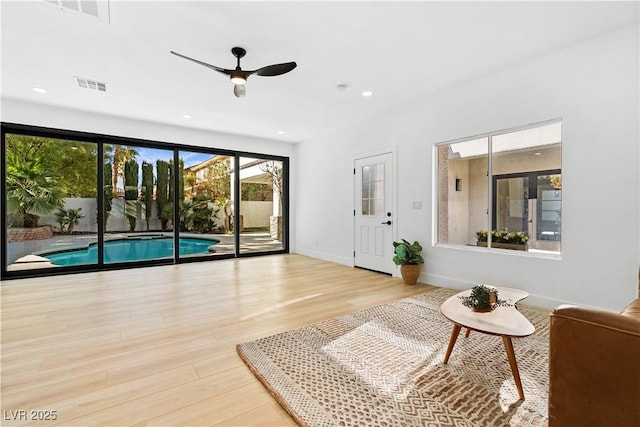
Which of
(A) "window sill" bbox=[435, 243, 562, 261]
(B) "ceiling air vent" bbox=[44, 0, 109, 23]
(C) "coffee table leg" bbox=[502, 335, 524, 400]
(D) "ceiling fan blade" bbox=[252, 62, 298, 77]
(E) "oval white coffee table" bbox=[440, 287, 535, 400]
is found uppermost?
(B) "ceiling air vent" bbox=[44, 0, 109, 23]

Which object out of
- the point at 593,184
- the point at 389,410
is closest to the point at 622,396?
the point at 389,410

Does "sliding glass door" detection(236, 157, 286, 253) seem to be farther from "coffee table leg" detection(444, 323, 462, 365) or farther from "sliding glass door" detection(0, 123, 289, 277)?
Answer: "coffee table leg" detection(444, 323, 462, 365)

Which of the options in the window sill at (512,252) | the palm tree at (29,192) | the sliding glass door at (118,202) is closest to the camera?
the window sill at (512,252)

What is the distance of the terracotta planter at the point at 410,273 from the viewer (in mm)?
4219

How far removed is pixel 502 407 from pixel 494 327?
42cm

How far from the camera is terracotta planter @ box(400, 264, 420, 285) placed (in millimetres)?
4219

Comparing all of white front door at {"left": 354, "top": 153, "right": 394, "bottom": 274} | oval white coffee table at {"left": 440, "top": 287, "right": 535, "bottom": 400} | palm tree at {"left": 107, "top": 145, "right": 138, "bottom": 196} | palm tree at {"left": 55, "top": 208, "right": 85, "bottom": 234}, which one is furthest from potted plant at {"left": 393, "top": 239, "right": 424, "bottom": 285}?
palm tree at {"left": 55, "top": 208, "right": 85, "bottom": 234}

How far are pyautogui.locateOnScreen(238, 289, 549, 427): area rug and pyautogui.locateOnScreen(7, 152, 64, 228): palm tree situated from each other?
16.0 ft

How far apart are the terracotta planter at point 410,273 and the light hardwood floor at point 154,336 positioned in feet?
0.45

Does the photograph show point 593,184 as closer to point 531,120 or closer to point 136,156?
point 531,120

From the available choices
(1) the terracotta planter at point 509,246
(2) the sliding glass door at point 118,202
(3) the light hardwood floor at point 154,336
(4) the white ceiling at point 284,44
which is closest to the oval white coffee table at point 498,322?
(3) the light hardwood floor at point 154,336

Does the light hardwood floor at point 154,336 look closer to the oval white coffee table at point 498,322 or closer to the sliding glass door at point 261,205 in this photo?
the oval white coffee table at point 498,322

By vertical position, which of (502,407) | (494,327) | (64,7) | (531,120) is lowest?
(502,407)

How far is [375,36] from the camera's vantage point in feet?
9.12
